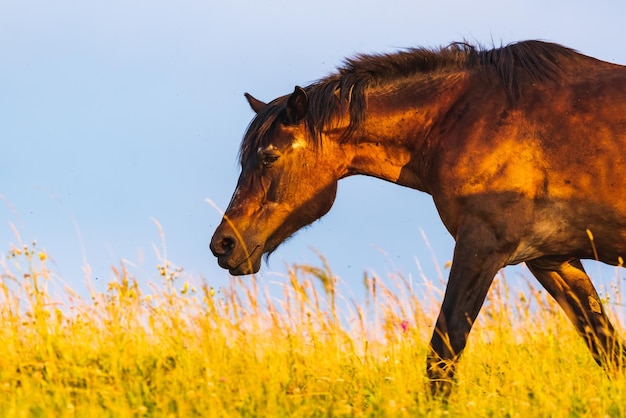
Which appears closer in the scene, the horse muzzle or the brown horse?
the brown horse

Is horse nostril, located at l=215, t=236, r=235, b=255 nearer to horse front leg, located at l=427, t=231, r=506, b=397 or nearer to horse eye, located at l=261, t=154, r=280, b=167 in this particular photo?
horse eye, located at l=261, t=154, r=280, b=167

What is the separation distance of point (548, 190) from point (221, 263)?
8.55ft

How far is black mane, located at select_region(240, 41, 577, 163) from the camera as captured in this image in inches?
276

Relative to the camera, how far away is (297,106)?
7.12 m

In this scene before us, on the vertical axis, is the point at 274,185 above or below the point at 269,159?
below

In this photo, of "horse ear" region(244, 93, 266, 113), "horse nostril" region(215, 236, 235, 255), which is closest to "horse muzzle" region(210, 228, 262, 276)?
"horse nostril" region(215, 236, 235, 255)

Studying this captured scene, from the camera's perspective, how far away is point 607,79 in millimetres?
→ 6895

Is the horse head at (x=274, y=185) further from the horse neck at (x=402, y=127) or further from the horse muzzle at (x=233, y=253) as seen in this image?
the horse neck at (x=402, y=127)

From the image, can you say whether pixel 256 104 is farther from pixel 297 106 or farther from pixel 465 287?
pixel 465 287

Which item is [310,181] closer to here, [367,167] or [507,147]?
[367,167]

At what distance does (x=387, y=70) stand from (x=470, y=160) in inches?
45.8

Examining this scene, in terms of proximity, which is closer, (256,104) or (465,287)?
(465,287)

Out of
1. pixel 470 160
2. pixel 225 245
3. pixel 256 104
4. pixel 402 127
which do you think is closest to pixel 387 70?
pixel 402 127

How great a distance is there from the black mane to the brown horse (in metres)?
0.01
